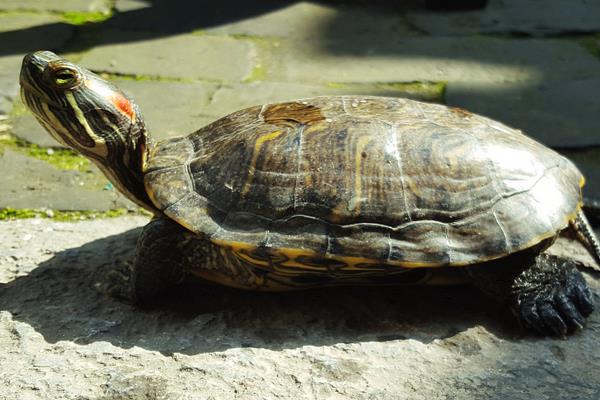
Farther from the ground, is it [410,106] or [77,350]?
[410,106]

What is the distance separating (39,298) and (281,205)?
0.92 m

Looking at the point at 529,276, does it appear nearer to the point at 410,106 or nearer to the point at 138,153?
the point at 410,106

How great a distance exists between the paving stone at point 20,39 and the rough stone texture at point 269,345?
1.82 metres

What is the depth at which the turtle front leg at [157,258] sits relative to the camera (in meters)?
2.51

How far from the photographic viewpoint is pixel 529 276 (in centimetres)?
248

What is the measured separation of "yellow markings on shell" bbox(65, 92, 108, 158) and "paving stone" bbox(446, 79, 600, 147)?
6.81ft

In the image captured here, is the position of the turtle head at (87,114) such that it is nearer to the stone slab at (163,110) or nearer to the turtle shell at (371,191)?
the turtle shell at (371,191)

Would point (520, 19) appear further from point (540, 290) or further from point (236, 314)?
point (236, 314)

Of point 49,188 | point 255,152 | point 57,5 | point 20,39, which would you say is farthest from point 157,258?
point 57,5

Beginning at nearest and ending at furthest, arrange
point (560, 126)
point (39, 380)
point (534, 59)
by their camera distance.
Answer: point (39, 380)
point (560, 126)
point (534, 59)

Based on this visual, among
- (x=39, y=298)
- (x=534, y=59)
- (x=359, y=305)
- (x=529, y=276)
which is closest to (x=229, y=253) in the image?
(x=359, y=305)

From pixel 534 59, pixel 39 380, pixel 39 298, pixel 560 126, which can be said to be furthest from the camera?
pixel 534 59

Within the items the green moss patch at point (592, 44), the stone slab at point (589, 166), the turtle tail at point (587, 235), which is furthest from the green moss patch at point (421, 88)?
the turtle tail at point (587, 235)

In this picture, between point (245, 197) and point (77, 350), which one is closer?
point (77, 350)
